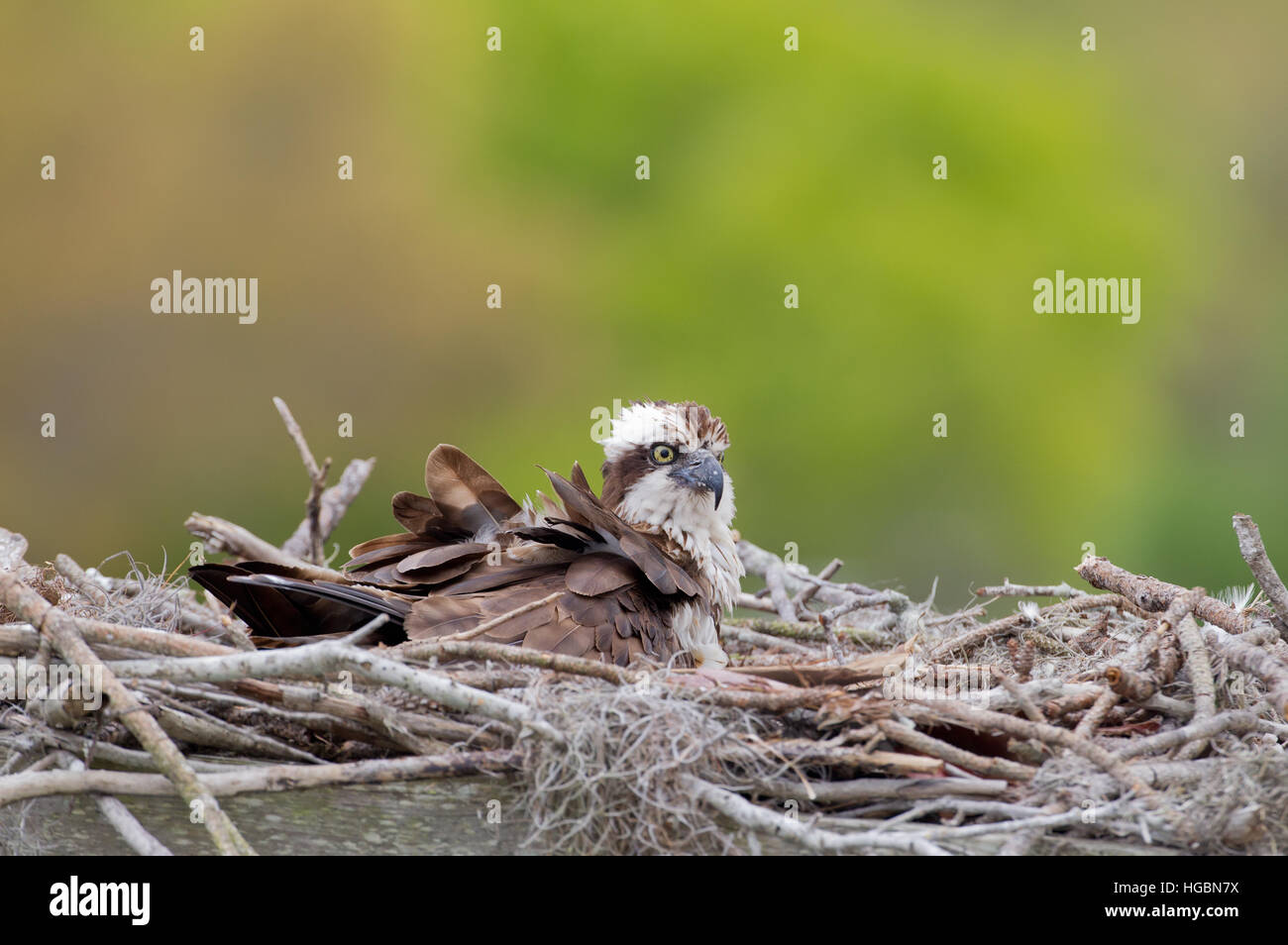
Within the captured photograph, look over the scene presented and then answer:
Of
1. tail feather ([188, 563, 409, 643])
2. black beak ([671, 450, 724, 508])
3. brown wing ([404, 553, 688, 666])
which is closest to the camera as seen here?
brown wing ([404, 553, 688, 666])

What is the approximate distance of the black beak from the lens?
269 cm

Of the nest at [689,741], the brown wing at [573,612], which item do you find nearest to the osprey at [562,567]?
the brown wing at [573,612]

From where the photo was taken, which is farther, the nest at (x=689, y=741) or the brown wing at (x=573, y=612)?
the brown wing at (x=573, y=612)

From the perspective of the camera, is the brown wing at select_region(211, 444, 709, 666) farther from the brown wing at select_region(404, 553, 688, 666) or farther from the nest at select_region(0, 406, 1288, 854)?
the nest at select_region(0, 406, 1288, 854)

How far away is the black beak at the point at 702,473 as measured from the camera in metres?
2.69

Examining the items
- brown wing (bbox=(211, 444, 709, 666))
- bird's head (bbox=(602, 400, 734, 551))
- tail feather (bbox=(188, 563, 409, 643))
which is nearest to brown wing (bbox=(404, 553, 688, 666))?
brown wing (bbox=(211, 444, 709, 666))

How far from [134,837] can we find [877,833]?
0.96 m

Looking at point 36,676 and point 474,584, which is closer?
point 36,676

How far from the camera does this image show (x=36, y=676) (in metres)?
1.74

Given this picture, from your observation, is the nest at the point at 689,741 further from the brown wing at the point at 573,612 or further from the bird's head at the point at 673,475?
the bird's head at the point at 673,475

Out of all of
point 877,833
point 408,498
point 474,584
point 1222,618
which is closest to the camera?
point 877,833

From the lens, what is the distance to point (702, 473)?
8.84 ft

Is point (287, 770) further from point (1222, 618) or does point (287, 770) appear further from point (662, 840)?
point (1222, 618)

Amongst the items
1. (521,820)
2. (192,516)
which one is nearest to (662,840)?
(521,820)
